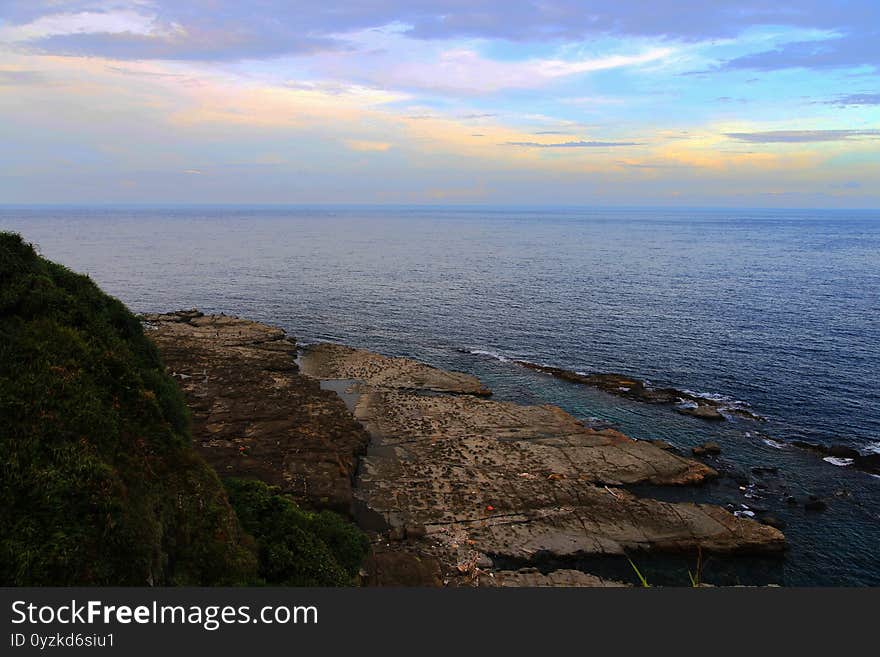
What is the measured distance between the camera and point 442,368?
211 ft

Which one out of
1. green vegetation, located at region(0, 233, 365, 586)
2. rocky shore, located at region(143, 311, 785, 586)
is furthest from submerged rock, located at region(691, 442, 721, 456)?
green vegetation, located at region(0, 233, 365, 586)

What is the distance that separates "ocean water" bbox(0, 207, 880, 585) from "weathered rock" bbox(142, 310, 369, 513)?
17199 mm

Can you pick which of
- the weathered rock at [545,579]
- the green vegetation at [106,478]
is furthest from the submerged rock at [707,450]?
the green vegetation at [106,478]

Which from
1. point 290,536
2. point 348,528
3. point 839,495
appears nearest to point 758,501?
point 839,495

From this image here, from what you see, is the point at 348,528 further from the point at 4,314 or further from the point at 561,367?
the point at 561,367

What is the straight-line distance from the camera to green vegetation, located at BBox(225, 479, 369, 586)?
2378 centimetres

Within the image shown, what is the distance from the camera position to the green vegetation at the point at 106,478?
17094mm

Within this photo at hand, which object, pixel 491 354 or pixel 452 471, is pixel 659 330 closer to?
pixel 491 354

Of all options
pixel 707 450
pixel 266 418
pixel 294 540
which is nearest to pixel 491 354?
pixel 707 450

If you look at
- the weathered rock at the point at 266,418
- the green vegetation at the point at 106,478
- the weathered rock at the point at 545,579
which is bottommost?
the weathered rock at the point at 545,579

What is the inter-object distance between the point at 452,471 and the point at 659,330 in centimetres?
5249

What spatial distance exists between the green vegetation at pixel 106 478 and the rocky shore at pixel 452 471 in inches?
231

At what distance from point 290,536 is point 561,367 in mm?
45815

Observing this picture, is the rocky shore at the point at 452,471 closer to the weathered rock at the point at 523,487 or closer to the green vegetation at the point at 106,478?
the weathered rock at the point at 523,487
